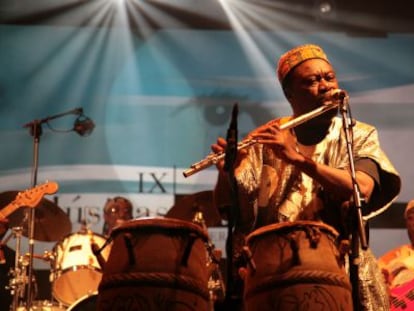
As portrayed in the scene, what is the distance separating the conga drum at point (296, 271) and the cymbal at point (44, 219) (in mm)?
3544

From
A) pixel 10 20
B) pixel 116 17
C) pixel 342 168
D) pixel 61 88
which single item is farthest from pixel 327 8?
pixel 342 168

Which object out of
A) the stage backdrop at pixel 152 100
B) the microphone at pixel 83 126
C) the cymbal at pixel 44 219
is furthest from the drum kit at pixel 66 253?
the microphone at pixel 83 126

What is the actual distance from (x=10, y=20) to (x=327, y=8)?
11.0ft

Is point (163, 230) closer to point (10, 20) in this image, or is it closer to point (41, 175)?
point (41, 175)

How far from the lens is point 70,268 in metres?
5.70

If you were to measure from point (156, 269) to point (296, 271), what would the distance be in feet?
1.81

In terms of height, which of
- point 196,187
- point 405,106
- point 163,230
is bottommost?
point 163,230

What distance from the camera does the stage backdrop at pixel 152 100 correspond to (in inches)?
256

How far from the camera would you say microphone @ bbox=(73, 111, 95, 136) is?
645 cm

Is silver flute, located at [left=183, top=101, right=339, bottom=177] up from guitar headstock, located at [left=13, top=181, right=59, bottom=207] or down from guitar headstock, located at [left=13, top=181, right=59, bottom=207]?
down

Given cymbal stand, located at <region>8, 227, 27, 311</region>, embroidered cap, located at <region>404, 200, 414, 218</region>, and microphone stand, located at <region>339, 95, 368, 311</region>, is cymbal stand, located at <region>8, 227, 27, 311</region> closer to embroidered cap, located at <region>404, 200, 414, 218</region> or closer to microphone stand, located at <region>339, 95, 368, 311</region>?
embroidered cap, located at <region>404, 200, 414, 218</region>

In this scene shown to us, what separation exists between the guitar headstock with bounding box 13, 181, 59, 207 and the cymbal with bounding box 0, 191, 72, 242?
18 centimetres

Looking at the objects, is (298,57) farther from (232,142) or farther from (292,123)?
(232,142)

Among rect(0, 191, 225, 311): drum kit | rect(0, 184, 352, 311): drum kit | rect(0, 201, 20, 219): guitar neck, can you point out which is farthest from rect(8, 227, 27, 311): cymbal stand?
rect(0, 184, 352, 311): drum kit
